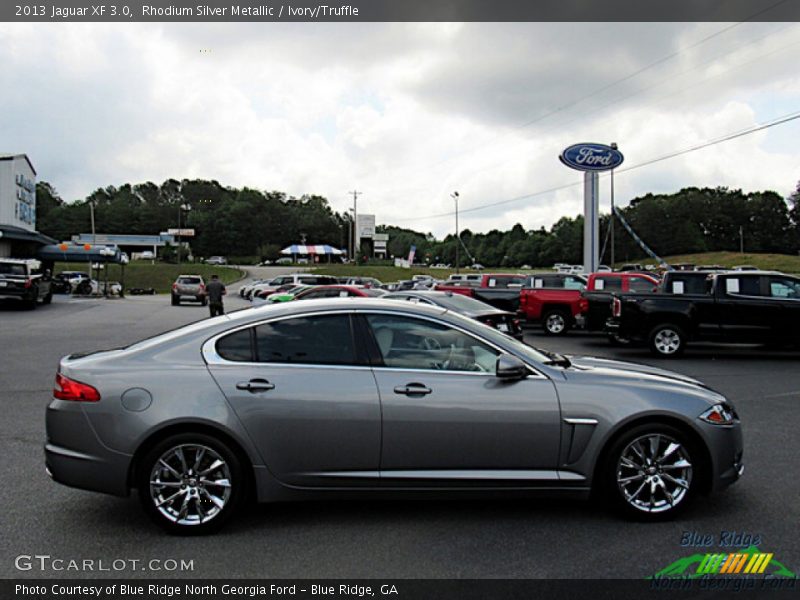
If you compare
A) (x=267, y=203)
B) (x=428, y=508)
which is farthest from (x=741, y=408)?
(x=267, y=203)

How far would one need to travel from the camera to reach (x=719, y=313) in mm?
15055

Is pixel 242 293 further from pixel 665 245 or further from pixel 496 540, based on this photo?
pixel 665 245

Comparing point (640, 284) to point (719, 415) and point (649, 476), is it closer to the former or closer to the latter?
point (719, 415)

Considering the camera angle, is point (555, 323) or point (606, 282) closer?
point (555, 323)

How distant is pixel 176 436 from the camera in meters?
4.70

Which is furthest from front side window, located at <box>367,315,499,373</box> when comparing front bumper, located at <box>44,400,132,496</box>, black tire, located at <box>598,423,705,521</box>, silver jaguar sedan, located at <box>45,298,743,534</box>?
front bumper, located at <box>44,400,132,496</box>

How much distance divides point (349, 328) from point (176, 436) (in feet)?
4.47

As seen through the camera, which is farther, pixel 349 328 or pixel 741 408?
pixel 741 408

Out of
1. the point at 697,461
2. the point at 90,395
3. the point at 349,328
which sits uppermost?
the point at 349,328

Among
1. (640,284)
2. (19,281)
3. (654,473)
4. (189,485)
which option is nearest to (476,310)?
(640,284)

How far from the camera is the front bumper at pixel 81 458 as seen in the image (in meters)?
4.69

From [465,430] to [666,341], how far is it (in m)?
12.0

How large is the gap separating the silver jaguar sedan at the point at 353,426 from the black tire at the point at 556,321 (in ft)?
52.6

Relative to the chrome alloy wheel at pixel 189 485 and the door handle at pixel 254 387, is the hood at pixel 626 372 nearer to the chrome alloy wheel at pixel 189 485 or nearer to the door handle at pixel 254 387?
the door handle at pixel 254 387
